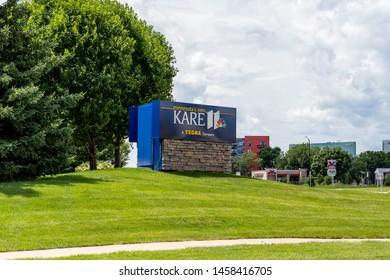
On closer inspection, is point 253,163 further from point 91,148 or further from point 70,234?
point 70,234

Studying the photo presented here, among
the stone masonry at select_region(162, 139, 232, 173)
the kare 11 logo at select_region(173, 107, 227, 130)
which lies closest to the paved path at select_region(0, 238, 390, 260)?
the stone masonry at select_region(162, 139, 232, 173)

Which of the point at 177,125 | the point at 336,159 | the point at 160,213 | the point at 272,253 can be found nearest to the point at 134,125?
the point at 177,125

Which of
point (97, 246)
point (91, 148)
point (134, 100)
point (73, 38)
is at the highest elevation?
point (73, 38)

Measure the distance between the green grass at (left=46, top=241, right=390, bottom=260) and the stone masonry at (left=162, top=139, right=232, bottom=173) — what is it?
16.7 metres

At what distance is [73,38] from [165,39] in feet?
49.2

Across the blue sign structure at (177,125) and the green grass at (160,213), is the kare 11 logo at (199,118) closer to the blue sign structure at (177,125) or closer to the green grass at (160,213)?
the blue sign structure at (177,125)

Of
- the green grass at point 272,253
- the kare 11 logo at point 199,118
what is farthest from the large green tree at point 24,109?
the green grass at point 272,253

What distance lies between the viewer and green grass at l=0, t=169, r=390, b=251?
16.5 meters

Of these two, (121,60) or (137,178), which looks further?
(121,60)

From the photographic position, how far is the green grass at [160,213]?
16547 millimetres
